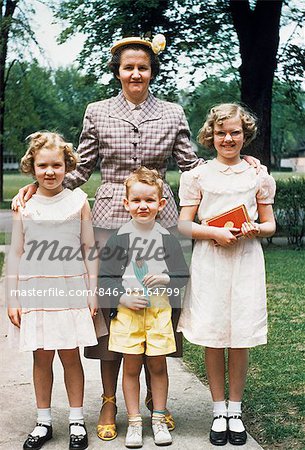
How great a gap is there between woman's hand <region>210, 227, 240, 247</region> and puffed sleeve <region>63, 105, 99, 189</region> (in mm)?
815

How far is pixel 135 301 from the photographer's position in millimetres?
3273

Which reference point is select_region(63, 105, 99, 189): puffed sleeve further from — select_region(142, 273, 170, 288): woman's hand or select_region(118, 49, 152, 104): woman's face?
select_region(142, 273, 170, 288): woman's hand

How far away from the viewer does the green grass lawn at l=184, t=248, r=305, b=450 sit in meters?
3.54

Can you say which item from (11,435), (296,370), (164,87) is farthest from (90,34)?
(11,435)

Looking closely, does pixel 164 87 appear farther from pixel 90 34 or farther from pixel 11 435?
pixel 11 435

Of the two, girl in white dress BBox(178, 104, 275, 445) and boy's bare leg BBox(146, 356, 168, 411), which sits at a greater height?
girl in white dress BBox(178, 104, 275, 445)

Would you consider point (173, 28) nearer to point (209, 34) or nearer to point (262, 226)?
point (209, 34)

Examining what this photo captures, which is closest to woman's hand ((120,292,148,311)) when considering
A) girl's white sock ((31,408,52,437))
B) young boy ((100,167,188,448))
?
young boy ((100,167,188,448))

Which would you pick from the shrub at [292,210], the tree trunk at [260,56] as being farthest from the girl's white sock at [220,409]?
the tree trunk at [260,56]

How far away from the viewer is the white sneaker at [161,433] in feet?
11.0

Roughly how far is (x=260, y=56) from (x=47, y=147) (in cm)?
980

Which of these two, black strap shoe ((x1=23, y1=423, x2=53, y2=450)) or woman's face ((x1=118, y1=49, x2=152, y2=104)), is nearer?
black strap shoe ((x1=23, y1=423, x2=53, y2=450))

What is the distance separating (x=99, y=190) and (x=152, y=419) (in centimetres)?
123

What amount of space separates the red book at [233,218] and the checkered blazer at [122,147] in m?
0.34
